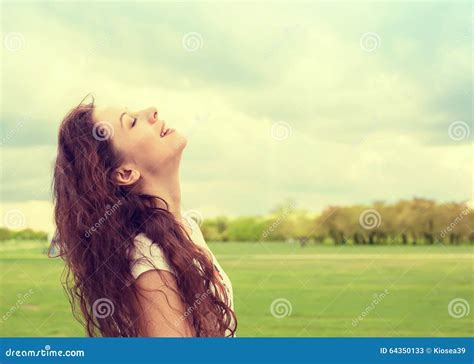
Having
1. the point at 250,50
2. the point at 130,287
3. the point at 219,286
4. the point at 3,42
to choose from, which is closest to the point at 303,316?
the point at 219,286

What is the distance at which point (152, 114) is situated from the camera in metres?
3.82

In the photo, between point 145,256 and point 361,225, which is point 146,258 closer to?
point 145,256

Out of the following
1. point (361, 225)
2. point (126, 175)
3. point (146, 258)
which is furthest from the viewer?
point (361, 225)

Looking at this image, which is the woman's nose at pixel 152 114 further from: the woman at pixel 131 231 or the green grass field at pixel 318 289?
the green grass field at pixel 318 289

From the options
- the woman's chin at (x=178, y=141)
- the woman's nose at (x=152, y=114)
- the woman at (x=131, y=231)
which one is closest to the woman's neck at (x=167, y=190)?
the woman at (x=131, y=231)

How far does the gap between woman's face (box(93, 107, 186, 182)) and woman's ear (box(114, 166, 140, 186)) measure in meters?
0.02

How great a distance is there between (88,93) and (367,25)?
5.97ft

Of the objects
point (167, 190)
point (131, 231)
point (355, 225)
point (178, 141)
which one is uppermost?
point (178, 141)

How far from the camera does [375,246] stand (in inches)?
174

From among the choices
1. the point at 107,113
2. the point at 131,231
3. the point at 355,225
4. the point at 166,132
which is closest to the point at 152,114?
the point at 166,132

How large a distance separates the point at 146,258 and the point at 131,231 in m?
0.25

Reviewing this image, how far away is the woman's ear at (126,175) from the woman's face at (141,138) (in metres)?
0.02

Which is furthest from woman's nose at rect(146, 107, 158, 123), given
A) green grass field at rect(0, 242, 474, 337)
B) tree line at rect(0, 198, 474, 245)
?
green grass field at rect(0, 242, 474, 337)

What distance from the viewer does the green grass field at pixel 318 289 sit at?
171 inches
